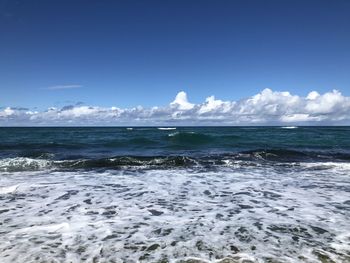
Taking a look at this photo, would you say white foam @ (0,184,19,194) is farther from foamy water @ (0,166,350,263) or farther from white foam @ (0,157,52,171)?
white foam @ (0,157,52,171)

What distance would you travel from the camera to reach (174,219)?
7.03 meters

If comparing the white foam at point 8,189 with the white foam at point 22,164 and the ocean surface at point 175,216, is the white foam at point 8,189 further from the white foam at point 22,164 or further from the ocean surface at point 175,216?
the white foam at point 22,164

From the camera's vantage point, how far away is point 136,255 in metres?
5.13

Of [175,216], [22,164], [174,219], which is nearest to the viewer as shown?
[174,219]

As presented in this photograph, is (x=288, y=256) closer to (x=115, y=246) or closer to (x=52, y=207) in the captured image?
(x=115, y=246)

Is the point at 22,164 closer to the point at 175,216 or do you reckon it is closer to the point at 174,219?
the point at 175,216

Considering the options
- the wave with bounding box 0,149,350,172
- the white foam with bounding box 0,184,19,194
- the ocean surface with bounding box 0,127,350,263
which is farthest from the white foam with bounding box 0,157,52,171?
the white foam with bounding box 0,184,19,194

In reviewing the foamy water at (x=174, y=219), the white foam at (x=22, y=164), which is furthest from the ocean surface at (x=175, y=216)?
the white foam at (x=22, y=164)

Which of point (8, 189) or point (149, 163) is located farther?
point (149, 163)

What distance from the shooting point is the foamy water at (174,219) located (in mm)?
5215

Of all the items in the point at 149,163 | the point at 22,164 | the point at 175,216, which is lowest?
the point at 149,163

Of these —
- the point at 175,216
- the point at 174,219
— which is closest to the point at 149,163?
the point at 175,216

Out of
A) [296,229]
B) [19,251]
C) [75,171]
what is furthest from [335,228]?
[75,171]

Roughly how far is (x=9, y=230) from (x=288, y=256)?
482cm
